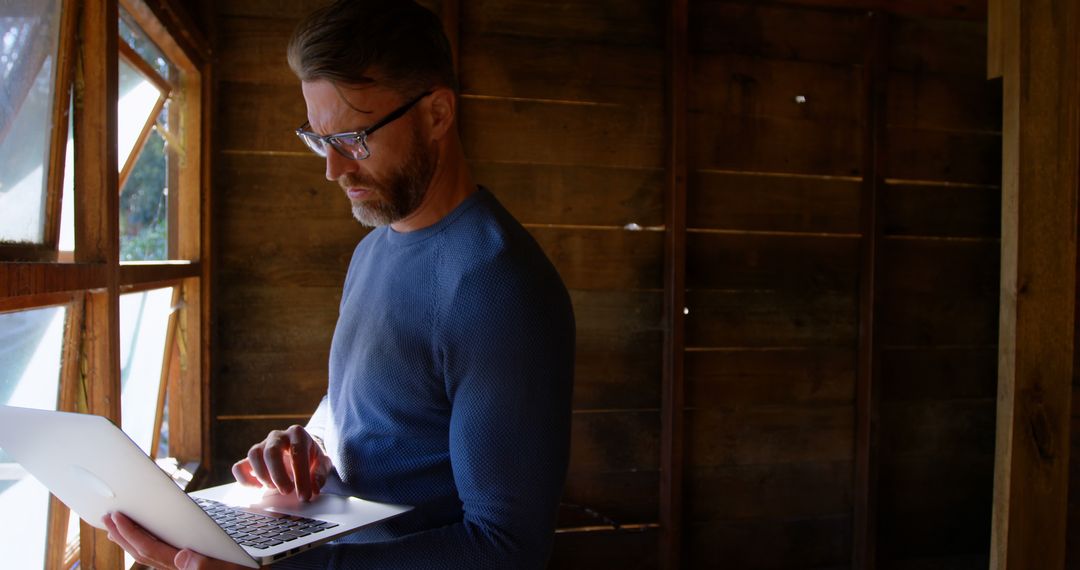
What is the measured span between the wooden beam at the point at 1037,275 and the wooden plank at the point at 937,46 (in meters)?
1.40

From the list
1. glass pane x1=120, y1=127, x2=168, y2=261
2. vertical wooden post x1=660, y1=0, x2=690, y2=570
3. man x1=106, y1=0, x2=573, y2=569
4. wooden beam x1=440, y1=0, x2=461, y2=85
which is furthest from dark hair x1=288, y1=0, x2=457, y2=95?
vertical wooden post x1=660, y1=0, x2=690, y2=570

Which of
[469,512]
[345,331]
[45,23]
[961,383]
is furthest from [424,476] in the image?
[961,383]

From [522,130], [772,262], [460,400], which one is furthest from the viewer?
[772,262]

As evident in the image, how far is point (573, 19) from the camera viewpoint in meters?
2.48

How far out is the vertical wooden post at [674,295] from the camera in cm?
249

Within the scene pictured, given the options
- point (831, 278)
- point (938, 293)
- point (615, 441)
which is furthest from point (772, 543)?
point (938, 293)

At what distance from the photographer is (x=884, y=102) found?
268cm

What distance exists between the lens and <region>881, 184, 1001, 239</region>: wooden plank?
9.03 feet

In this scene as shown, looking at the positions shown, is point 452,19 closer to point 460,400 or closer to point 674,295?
point 674,295

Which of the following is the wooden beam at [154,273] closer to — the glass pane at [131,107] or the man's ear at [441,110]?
the glass pane at [131,107]

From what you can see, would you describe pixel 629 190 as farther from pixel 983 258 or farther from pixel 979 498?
pixel 979 498

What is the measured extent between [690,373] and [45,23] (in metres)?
2.13

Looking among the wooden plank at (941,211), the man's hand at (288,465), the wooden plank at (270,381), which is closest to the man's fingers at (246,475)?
the man's hand at (288,465)

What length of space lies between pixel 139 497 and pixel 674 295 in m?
1.97
